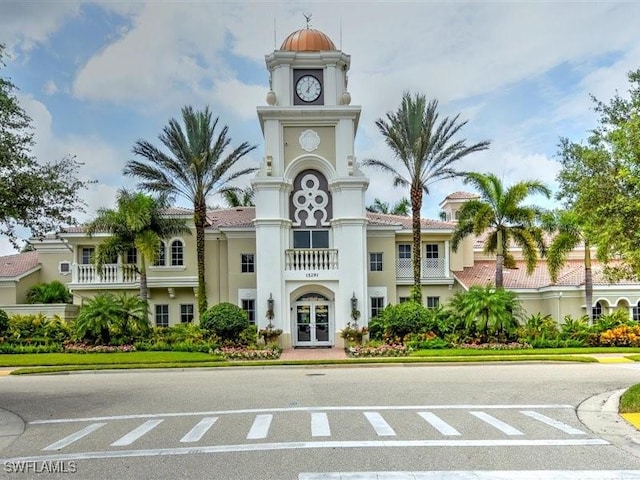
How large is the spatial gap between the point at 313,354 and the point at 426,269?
10.5 meters

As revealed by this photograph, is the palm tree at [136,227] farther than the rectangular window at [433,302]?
No

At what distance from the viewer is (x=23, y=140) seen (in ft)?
48.8

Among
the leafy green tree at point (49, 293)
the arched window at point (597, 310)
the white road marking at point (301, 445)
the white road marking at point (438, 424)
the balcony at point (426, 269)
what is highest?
the balcony at point (426, 269)

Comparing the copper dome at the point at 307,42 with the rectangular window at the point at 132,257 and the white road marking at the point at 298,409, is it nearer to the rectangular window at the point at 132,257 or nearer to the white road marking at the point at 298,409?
the rectangular window at the point at 132,257

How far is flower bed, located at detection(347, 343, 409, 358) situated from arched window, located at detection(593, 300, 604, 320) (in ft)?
39.4

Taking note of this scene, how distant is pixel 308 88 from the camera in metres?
34.8

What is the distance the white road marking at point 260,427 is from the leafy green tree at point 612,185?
8245 millimetres

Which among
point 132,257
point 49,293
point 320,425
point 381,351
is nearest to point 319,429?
point 320,425

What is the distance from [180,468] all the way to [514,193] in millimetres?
27134

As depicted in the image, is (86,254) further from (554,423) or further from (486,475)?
(486,475)

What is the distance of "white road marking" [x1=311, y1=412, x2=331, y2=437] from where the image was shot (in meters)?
10.8

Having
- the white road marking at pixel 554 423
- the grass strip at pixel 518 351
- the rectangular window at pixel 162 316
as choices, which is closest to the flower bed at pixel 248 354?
the grass strip at pixel 518 351

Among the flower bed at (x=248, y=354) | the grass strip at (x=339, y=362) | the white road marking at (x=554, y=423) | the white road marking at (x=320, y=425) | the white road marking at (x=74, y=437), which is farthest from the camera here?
the flower bed at (x=248, y=354)

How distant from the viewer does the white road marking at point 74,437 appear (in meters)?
10.3
